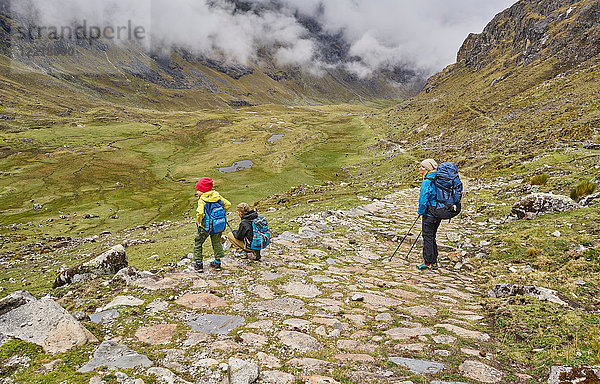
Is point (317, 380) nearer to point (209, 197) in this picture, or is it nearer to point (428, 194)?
point (209, 197)

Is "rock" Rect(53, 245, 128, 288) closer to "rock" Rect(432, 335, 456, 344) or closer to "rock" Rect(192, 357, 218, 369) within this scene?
"rock" Rect(192, 357, 218, 369)

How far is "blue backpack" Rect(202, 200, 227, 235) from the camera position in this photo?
10211 mm

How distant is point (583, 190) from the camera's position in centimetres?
1368

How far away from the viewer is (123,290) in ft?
26.0

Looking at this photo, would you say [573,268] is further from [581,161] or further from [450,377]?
[581,161]

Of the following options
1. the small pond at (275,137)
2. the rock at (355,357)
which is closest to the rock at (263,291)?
the rock at (355,357)

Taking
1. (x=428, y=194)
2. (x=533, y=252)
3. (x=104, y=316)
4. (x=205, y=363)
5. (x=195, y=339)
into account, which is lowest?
(x=104, y=316)

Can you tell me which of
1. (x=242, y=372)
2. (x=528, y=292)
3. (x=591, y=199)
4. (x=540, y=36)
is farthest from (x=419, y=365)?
(x=540, y=36)

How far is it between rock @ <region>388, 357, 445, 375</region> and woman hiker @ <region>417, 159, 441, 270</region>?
259 inches

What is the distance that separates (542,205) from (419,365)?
1328cm

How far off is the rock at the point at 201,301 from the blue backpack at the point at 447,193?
822 centimetres

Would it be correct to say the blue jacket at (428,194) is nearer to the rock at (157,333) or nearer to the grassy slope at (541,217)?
the grassy slope at (541,217)

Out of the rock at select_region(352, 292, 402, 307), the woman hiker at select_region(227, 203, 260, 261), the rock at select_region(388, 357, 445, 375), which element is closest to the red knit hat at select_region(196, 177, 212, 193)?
the woman hiker at select_region(227, 203, 260, 261)

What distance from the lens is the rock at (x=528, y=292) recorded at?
646cm
